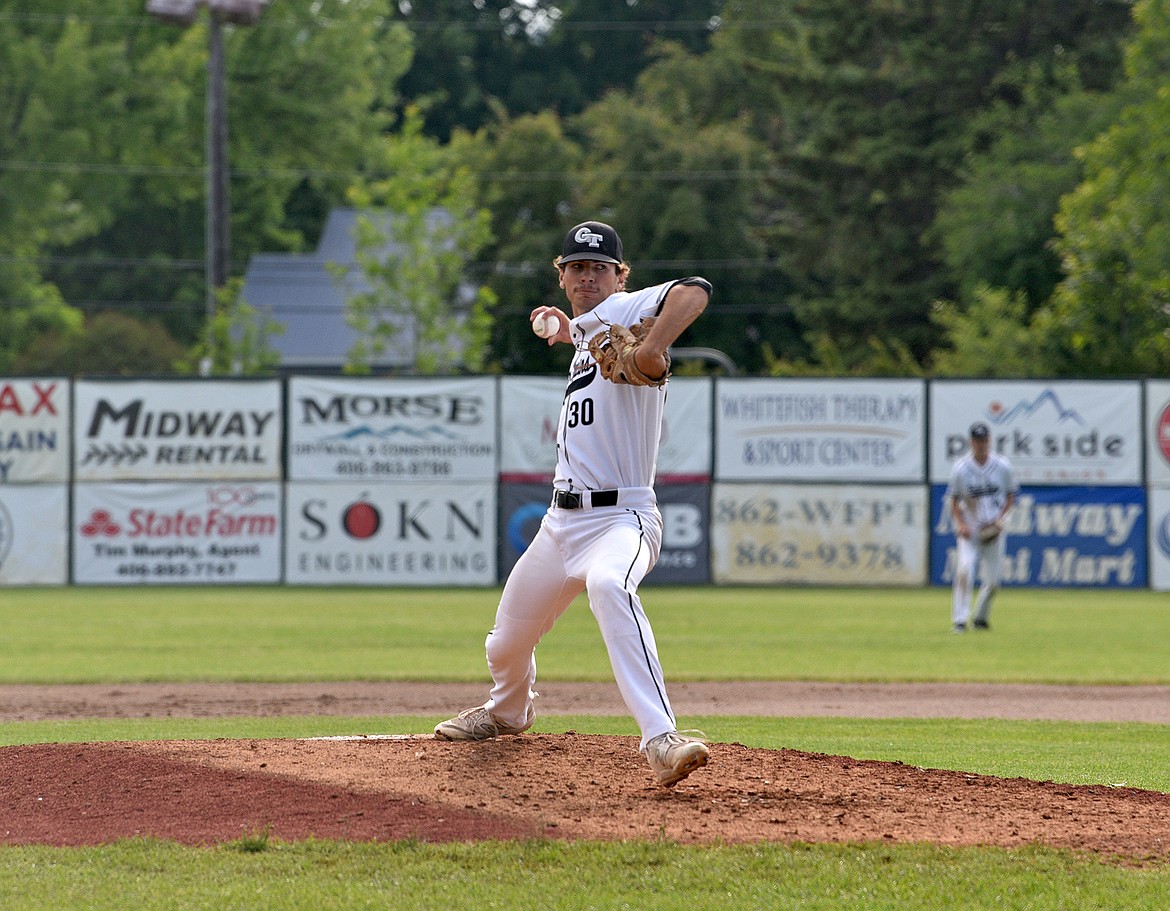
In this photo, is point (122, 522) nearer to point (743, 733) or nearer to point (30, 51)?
point (743, 733)

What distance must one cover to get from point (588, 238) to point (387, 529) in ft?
54.2

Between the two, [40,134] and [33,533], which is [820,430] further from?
[40,134]

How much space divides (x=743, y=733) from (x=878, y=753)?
40.0 inches

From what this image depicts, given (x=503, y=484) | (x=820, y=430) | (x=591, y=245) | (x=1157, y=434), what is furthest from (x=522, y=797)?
(x=1157, y=434)

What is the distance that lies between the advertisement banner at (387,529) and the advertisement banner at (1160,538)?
9.33m

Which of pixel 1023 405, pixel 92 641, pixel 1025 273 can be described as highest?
pixel 1025 273

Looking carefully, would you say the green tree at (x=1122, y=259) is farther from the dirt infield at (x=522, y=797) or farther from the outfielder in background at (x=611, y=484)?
the outfielder in background at (x=611, y=484)

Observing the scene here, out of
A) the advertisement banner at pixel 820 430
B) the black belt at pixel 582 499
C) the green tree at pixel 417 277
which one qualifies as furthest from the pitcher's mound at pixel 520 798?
the green tree at pixel 417 277

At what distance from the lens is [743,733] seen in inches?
341

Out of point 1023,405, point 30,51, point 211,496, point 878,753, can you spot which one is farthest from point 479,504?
point 30,51

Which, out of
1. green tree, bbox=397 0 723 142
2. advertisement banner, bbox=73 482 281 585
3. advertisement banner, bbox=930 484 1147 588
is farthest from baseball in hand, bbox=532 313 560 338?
green tree, bbox=397 0 723 142

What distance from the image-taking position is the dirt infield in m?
5.32

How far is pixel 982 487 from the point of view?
16.3 metres

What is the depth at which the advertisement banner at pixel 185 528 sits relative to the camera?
22141 mm
